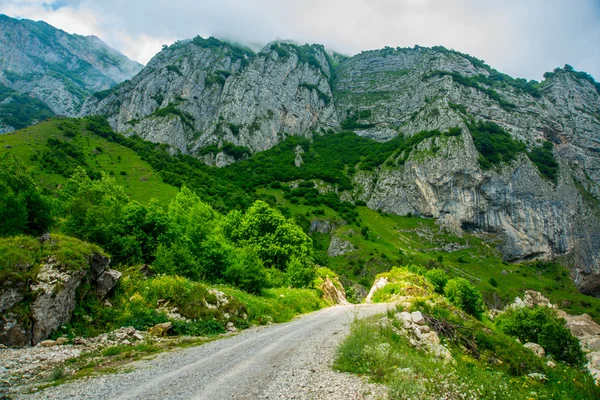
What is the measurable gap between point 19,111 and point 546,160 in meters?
272

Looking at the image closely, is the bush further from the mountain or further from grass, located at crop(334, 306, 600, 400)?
the mountain

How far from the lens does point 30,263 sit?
39.6ft

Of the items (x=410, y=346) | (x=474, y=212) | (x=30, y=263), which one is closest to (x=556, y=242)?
(x=474, y=212)

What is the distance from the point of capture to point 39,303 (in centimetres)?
1138

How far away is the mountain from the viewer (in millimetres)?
130750

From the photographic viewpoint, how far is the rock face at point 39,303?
1063 cm

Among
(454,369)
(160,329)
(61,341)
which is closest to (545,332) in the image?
(454,369)

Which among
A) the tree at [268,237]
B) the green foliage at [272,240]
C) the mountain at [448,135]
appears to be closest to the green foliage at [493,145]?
the mountain at [448,135]

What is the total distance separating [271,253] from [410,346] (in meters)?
26.3

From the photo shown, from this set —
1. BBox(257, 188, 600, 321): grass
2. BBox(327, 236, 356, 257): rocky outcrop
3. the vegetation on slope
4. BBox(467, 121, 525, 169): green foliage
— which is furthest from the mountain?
the vegetation on slope

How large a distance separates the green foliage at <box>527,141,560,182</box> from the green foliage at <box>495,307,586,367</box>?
129366mm

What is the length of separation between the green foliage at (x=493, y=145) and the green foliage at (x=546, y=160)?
8.37 meters

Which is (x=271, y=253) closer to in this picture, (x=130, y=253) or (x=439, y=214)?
(x=130, y=253)

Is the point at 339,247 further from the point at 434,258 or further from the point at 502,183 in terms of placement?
the point at 502,183
